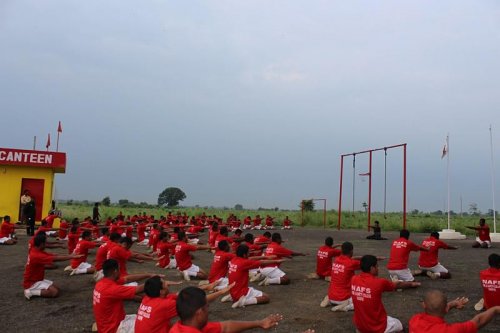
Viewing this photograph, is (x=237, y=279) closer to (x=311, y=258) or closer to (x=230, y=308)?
(x=230, y=308)

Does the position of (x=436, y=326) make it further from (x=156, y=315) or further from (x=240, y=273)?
(x=240, y=273)

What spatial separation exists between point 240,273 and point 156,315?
369 centimetres

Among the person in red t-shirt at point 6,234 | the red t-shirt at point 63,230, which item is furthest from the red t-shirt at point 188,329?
the red t-shirt at point 63,230

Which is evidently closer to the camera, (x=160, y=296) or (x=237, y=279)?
(x=160, y=296)

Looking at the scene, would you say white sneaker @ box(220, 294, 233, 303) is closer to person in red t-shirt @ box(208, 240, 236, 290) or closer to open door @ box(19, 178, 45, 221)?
person in red t-shirt @ box(208, 240, 236, 290)

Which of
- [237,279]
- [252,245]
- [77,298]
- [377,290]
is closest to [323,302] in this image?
[237,279]

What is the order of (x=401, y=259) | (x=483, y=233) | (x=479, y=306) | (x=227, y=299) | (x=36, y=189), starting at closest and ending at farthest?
(x=479, y=306) < (x=227, y=299) < (x=401, y=259) < (x=483, y=233) < (x=36, y=189)

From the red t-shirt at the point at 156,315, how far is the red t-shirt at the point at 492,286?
18.9 ft

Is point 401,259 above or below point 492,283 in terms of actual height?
above

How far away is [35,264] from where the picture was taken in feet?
33.1

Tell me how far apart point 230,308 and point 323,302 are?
1.86 meters

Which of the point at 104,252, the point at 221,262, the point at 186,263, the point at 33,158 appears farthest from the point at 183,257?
the point at 33,158

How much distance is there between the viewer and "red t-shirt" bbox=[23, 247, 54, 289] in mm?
9875

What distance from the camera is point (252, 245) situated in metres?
13.1
